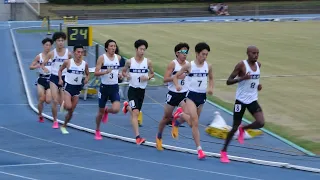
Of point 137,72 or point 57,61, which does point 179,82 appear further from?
point 57,61

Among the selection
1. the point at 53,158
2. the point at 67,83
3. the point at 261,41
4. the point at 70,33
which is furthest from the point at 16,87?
the point at 261,41

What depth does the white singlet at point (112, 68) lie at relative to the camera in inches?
542

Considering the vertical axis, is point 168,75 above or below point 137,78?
above

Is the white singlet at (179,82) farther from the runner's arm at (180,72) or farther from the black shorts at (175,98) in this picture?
the runner's arm at (180,72)

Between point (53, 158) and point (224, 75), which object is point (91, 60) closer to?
point (224, 75)

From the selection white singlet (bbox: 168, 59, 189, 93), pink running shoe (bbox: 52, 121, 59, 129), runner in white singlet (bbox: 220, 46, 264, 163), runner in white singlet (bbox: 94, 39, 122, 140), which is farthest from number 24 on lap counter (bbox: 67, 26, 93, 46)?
runner in white singlet (bbox: 220, 46, 264, 163)

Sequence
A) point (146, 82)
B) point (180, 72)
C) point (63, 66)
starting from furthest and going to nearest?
point (63, 66), point (146, 82), point (180, 72)

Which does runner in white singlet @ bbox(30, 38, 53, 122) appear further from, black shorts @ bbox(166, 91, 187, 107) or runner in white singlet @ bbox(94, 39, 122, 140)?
black shorts @ bbox(166, 91, 187, 107)

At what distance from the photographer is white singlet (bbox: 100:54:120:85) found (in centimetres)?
1376

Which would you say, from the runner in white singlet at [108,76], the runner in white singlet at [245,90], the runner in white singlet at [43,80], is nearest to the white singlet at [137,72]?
the runner in white singlet at [108,76]

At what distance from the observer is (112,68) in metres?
13.8

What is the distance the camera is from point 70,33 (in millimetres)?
19594

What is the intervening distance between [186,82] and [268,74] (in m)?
11.9

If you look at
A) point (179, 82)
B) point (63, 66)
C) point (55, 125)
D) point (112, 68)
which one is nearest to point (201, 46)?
point (179, 82)
